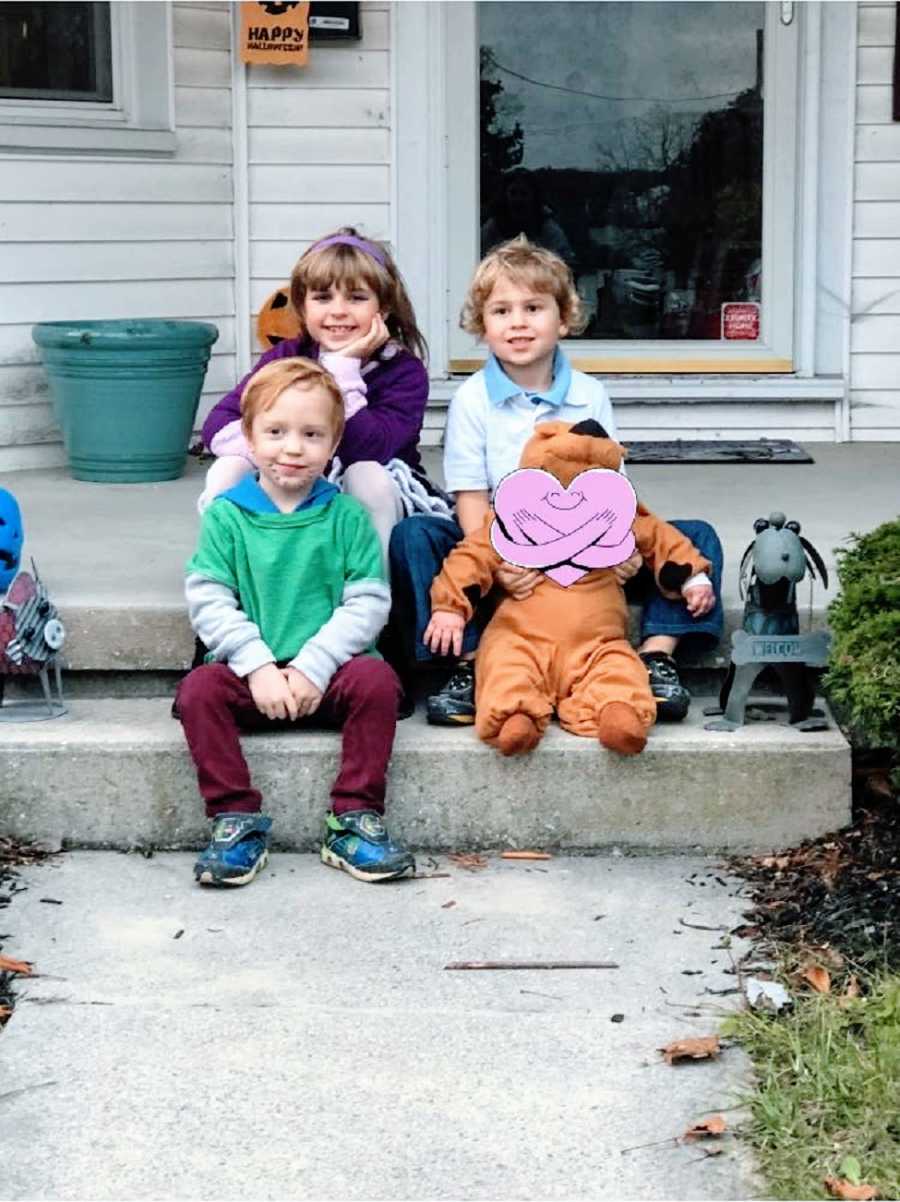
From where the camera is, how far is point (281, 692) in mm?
3840

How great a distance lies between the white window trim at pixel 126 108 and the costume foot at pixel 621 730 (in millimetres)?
3392

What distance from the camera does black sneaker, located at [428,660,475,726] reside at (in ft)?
13.4

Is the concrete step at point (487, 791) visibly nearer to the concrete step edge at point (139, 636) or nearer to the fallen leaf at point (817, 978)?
the concrete step edge at point (139, 636)

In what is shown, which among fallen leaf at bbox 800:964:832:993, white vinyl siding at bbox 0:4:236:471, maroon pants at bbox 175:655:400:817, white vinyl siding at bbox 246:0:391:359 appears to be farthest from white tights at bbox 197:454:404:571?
white vinyl siding at bbox 246:0:391:359

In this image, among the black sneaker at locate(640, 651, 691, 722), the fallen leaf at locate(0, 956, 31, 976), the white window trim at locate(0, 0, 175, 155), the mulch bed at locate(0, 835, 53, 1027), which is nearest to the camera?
the fallen leaf at locate(0, 956, 31, 976)

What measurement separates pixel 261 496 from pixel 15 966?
1.14m

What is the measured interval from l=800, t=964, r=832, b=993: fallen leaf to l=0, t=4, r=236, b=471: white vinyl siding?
395cm

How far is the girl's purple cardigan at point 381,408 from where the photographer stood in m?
4.25

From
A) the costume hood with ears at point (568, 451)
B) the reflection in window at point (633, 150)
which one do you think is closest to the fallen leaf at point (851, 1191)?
the costume hood with ears at point (568, 451)

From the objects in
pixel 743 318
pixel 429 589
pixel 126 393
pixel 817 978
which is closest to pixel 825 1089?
pixel 817 978

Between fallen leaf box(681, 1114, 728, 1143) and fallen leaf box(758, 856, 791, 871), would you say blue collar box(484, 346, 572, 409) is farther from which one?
fallen leaf box(681, 1114, 728, 1143)

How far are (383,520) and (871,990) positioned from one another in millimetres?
1584

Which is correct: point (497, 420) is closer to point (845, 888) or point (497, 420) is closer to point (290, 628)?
point (290, 628)

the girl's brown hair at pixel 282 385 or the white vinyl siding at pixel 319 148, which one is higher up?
the white vinyl siding at pixel 319 148
